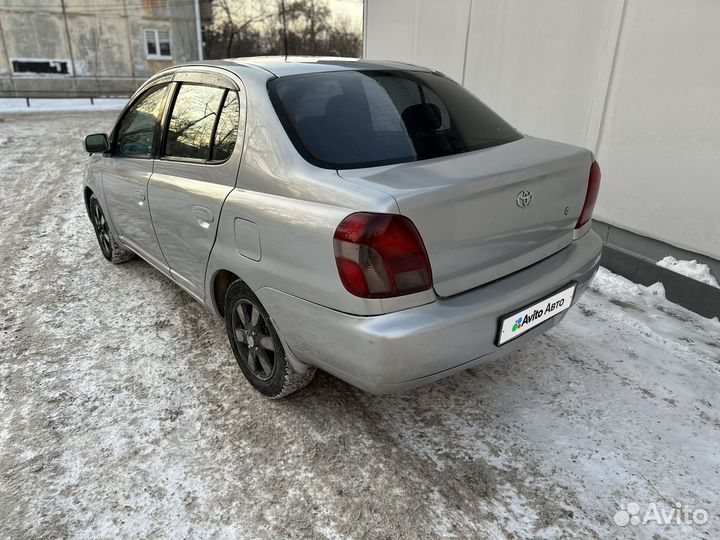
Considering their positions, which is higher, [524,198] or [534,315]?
[524,198]

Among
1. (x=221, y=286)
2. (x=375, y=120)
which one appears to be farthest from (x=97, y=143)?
(x=375, y=120)

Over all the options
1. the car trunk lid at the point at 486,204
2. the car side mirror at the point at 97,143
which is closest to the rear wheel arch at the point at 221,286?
the car trunk lid at the point at 486,204

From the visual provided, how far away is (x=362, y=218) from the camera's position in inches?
76.2

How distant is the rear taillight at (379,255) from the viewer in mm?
1928

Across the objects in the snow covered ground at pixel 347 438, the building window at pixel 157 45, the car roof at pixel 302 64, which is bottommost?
the snow covered ground at pixel 347 438

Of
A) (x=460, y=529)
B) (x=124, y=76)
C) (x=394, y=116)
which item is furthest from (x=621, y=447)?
(x=124, y=76)

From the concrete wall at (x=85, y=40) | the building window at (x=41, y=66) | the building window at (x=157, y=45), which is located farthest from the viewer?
the building window at (x=157, y=45)

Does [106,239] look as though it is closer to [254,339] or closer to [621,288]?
[254,339]

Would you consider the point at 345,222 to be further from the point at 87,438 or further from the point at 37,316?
the point at 37,316

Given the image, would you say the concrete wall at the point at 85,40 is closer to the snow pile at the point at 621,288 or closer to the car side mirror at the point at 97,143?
the car side mirror at the point at 97,143

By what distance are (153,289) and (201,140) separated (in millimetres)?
1834

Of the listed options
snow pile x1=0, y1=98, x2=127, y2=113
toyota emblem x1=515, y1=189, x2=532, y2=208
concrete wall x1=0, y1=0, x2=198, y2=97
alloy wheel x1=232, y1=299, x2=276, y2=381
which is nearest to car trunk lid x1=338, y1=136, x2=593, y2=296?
toyota emblem x1=515, y1=189, x2=532, y2=208

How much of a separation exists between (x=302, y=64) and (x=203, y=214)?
3.30ft

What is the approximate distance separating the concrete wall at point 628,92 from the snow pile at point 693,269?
0.37 feet
